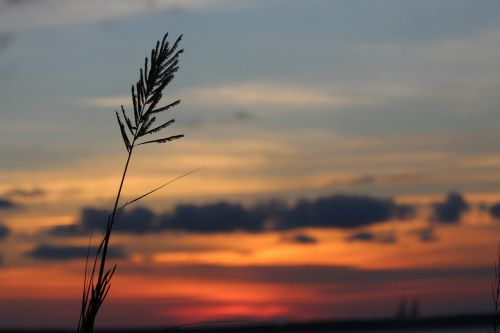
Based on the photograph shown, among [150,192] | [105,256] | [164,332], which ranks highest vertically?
[150,192]

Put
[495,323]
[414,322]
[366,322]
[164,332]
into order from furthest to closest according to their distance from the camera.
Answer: [414,322] < [366,322] < [495,323] < [164,332]

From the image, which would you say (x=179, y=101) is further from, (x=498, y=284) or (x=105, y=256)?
(x=498, y=284)

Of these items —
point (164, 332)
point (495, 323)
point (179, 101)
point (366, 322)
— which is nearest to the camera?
point (179, 101)

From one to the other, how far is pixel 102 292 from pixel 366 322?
146 metres

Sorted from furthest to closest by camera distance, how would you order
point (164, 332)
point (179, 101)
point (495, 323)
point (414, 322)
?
point (414, 322), point (495, 323), point (164, 332), point (179, 101)

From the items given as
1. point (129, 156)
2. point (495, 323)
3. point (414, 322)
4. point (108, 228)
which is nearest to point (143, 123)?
point (129, 156)

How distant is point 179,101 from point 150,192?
76 cm

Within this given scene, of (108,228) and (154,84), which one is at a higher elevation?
(154,84)

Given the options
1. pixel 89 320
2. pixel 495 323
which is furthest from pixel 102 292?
pixel 495 323

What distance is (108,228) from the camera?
6.95 m

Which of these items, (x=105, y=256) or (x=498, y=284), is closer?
(x=105, y=256)

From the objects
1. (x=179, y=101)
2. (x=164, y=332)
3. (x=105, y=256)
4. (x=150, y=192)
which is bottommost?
(x=164, y=332)

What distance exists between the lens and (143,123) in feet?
22.7

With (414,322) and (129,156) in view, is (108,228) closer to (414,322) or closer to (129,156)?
(129,156)
